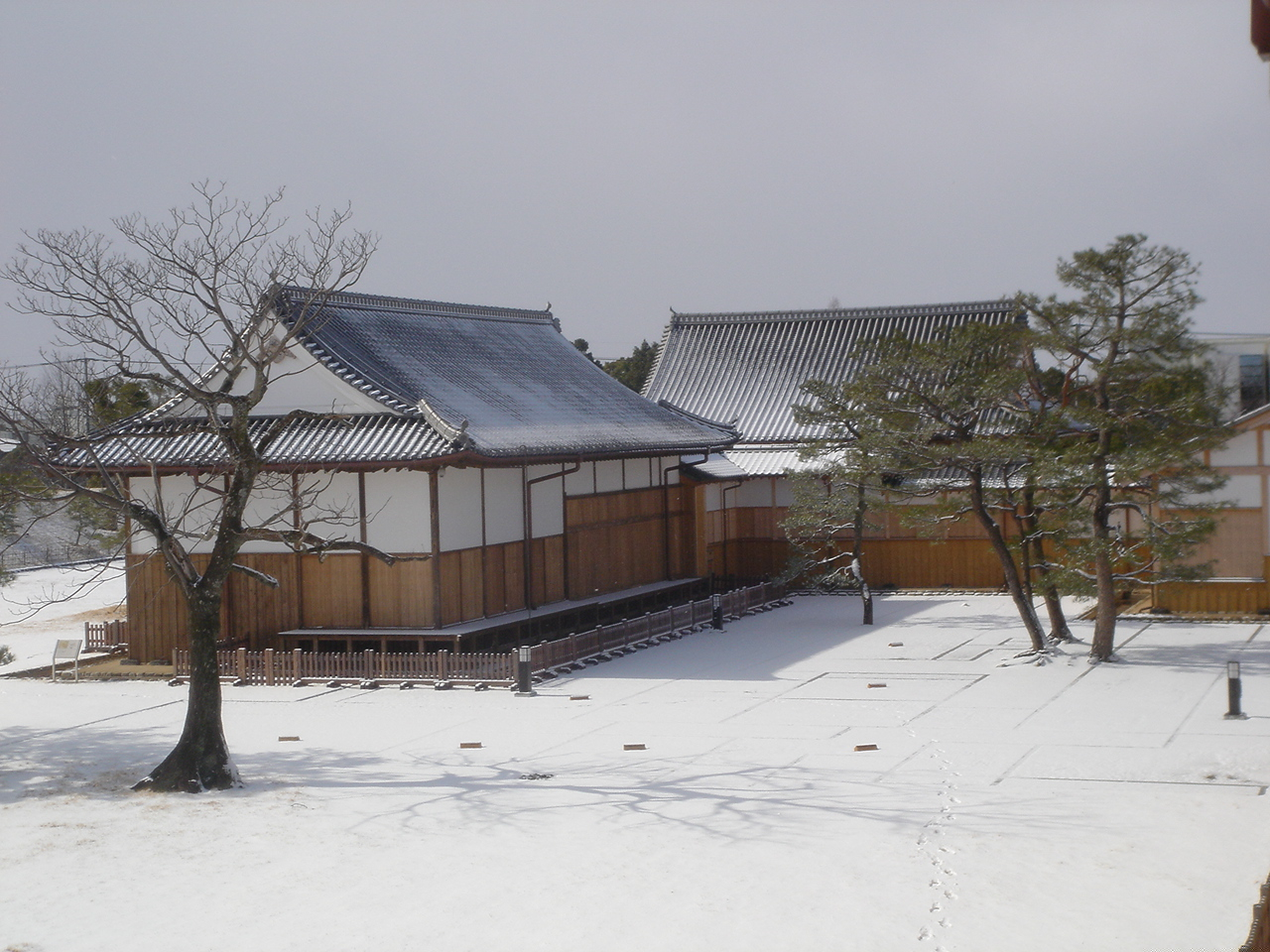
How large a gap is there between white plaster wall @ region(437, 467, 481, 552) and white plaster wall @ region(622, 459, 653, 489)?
254 inches

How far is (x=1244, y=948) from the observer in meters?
6.39

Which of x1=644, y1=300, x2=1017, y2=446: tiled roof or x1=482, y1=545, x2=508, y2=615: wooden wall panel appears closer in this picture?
x1=482, y1=545, x2=508, y2=615: wooden wall panel

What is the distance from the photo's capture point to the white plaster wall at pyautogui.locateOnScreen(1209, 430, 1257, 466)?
26219 mm

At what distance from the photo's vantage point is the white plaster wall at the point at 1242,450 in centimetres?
2622

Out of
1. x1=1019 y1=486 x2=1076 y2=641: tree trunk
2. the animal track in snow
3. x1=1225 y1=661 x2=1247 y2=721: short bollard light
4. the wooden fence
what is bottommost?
the animal track in snow

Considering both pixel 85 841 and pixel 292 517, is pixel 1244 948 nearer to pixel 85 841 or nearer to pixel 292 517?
pixel 85 841

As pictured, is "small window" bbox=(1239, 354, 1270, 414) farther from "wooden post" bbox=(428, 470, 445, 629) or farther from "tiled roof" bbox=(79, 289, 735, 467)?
"wooden post" bbox=(428, 470, 445, 629)

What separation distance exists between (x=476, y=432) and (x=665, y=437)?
25.9ft

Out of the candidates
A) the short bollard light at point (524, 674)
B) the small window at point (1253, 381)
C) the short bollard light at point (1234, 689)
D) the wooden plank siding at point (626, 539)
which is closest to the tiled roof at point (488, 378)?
the wooden plank siding at point (626, 539)

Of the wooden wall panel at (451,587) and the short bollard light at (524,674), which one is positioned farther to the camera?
the wooden wall panel at (451,587)

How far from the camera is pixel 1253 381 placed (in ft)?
164

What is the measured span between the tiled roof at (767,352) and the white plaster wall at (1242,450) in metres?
12.7

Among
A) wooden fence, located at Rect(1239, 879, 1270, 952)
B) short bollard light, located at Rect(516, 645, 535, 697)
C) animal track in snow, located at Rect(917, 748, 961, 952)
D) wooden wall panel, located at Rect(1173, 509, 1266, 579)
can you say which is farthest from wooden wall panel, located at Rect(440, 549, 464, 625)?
wooden fence, located at Rect(1239, 879, 1270, 952)

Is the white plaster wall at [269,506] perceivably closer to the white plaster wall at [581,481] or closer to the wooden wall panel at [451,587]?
the wooden wall panel at [451,587]
